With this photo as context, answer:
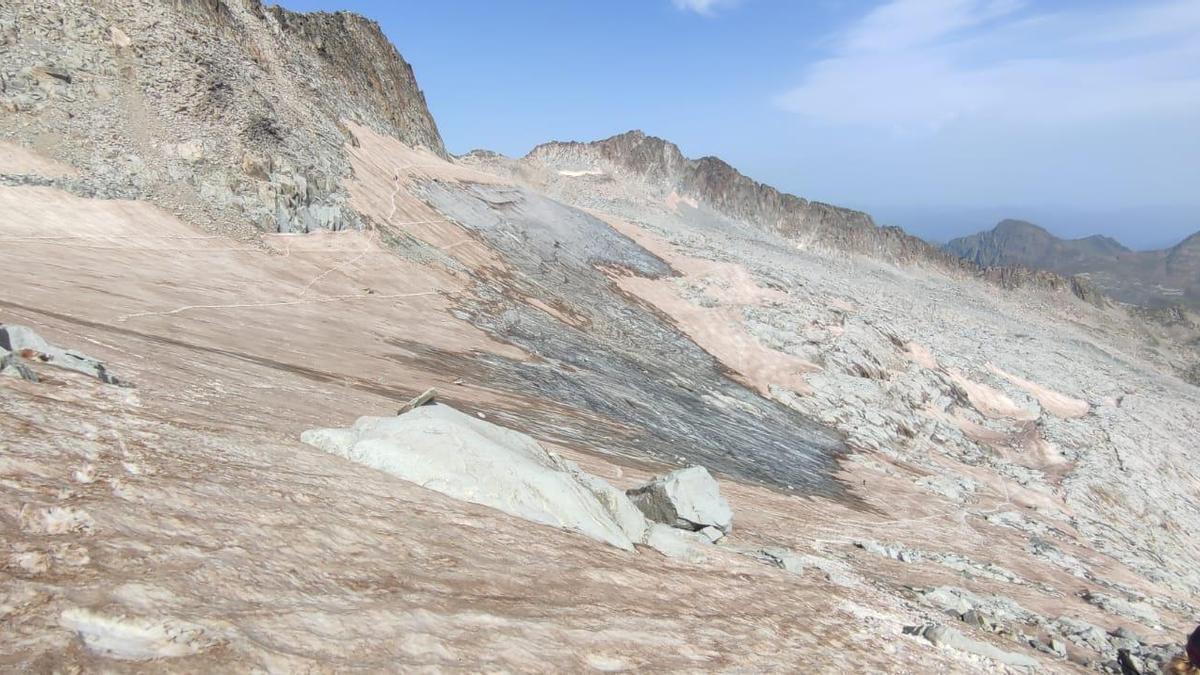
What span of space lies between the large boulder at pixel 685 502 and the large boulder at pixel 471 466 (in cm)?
146

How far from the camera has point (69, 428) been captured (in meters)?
6.70

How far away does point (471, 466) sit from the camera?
9.10 m

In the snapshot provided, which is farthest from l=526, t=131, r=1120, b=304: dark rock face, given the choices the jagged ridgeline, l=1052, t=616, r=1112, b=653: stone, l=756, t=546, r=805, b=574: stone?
l=756, t=546, r=805, b=574: stone

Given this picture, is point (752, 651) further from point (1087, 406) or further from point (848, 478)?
point (1087, 406)

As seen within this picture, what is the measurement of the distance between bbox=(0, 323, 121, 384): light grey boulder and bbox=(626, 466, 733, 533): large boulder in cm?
770

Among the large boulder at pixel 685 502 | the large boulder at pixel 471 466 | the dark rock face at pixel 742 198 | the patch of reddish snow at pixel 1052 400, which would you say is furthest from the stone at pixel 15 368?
the dark rock face at pixel 742 198

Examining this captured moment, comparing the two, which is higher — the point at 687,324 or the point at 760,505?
the point at 687,324

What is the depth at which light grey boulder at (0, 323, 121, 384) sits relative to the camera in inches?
329

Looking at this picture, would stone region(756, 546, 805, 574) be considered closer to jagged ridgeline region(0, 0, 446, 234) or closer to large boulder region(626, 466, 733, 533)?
large boulder region(626, 466, 733, 533)

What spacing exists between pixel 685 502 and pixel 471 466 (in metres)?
4.02

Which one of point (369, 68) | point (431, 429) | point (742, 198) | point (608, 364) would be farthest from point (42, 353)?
point (742, 198)

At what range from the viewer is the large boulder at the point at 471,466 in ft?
29.0

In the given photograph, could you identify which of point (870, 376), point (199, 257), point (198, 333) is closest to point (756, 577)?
point (198, 333)

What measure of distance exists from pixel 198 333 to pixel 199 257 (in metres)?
8.72
